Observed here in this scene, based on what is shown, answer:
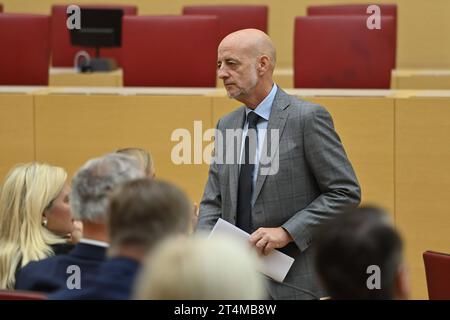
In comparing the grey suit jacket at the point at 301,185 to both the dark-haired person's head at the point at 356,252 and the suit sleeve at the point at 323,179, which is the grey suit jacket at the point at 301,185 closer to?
the suit sleeve at the point at 323,179

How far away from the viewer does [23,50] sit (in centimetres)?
621

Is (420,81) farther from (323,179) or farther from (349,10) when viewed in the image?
(323,179)

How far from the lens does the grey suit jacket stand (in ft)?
11.0

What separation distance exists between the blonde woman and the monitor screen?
13.5 ft

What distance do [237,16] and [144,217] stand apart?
545cm

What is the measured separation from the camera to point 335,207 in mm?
3324

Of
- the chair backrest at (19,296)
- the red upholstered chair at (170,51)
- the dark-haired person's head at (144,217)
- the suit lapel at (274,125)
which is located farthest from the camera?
the red upholstered chair at (170,51)

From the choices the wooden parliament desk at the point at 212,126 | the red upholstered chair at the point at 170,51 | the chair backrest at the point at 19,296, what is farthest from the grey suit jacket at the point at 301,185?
the red upholstered chair at the point at 170,51

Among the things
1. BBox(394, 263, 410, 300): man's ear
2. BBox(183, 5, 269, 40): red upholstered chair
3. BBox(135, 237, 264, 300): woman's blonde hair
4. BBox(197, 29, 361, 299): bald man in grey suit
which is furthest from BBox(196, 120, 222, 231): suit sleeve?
BBox(183, 5, 269, 40): red upholstered chair

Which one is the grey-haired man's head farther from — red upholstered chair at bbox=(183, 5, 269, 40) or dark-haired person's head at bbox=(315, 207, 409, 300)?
red upholstered chair at bbox=(183, 5, 269, 40)

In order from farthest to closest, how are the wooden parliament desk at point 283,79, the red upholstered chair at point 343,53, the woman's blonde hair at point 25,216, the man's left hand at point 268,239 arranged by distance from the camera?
the wooden parliament desk at point 283,79
the red upholstered chair at point 343,53
the man's left hand at point 268,239
the woman's blonde hair at point 25,216

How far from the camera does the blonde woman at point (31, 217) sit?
3139mm

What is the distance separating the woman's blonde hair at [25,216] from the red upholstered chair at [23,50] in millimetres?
2889
